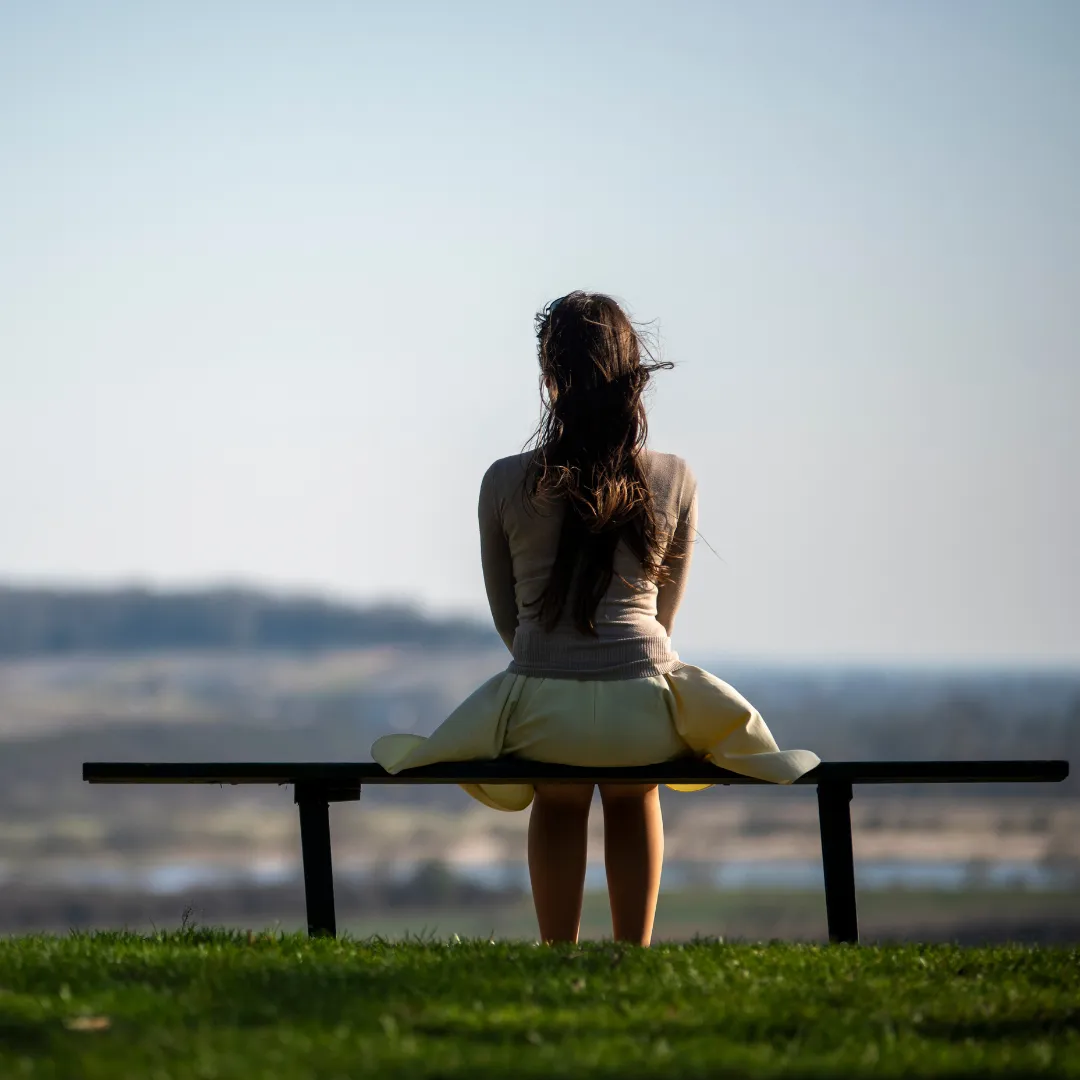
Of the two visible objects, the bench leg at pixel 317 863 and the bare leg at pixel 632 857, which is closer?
the bare leg at pixel 632 857

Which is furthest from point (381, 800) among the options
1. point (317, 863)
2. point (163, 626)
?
point (317, 863)

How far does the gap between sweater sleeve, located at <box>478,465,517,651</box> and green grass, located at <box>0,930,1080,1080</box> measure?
1.07m

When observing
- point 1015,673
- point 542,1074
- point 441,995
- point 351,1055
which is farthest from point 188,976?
point 1015,673

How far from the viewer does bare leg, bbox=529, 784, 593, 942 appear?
5.53 metres

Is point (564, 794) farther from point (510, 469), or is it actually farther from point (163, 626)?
point (163, 626)

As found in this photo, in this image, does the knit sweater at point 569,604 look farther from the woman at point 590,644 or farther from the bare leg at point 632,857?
the bare leg at point 632,857

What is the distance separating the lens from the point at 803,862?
341 ft

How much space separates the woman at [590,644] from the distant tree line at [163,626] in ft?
354

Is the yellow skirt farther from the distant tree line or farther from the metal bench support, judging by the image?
the distant tree line

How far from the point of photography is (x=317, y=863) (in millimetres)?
5840

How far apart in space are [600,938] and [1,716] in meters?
105

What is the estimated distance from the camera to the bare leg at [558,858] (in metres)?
5.53

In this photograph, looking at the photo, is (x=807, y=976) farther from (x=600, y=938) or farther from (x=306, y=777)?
(x=306, y=777)

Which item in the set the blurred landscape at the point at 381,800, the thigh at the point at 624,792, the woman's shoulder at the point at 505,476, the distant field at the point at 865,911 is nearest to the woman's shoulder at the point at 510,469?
the woman's shoulder at the point at 505,476
